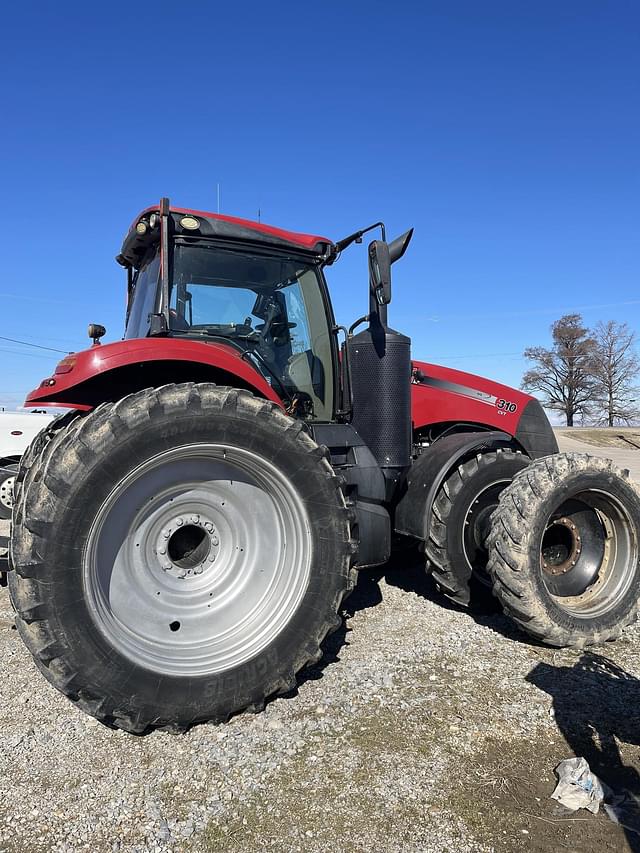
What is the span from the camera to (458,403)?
4.72 metres

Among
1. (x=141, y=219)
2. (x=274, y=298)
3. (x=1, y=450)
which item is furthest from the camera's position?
(x=1, y=450)

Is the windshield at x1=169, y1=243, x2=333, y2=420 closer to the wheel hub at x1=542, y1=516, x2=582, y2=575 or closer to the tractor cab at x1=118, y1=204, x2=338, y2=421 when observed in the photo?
the tractor cab at x1=118, y1=204, x2=338, y2=421

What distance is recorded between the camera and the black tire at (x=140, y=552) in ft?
7.96

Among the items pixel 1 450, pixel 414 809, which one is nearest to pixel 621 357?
pixel 1 450

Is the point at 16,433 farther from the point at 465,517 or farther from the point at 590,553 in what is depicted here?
the point at 590,553

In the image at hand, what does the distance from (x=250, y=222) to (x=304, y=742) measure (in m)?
2.88

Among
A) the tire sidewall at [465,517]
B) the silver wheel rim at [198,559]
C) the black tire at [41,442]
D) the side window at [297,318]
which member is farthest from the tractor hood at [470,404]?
the black tire at [41,442]

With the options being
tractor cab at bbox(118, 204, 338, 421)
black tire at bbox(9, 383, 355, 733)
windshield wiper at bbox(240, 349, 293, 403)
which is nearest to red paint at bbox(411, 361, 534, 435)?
tractor cab at bbox(118, 204, 338, 421)

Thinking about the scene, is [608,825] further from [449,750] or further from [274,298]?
[274,298]

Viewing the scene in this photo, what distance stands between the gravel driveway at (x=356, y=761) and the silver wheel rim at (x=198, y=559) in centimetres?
37

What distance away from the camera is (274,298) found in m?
3.82

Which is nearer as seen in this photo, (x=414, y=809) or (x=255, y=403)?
(x=414, y=809)

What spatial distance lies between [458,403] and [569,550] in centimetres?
140

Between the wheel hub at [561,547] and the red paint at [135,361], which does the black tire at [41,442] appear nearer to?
the red paint at [135,361]
